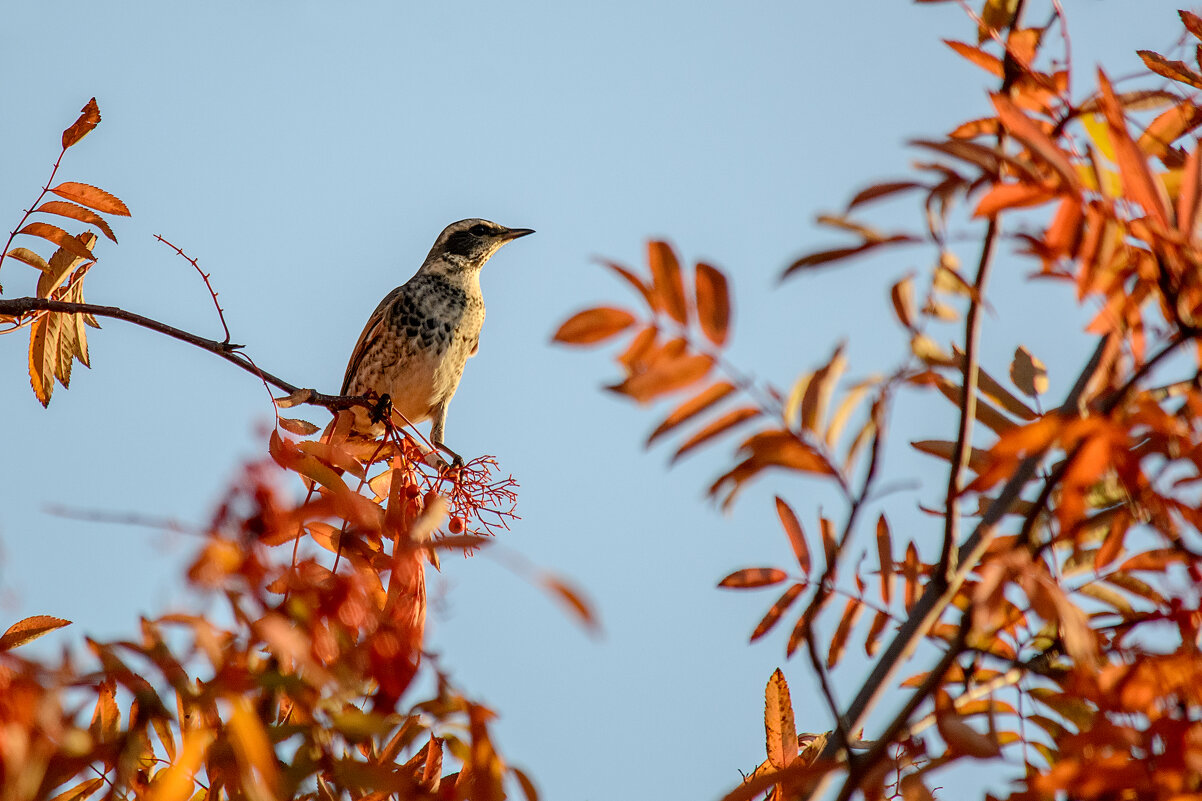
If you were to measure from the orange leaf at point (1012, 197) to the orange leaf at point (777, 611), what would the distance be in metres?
0.77

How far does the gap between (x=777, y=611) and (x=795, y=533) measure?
0.14 meters

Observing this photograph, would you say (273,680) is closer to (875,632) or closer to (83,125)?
(875,632)

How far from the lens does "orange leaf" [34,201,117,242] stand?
2.91 metres

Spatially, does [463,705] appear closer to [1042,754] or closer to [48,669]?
[48,669]

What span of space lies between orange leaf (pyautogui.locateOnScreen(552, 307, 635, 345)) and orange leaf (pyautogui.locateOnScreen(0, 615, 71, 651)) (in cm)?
139

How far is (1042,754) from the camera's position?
194cm

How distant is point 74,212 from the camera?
115 inches

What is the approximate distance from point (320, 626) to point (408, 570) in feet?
1.42

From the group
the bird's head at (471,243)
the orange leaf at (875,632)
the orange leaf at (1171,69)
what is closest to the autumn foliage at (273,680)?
the orange leaf at (875,632)

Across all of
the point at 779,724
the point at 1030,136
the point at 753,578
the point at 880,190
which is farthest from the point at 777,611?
the point at 1030,136

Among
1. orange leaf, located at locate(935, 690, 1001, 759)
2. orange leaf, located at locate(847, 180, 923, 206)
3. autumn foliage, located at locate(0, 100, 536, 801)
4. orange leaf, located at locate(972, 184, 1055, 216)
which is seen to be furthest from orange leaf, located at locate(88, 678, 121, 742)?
orange leaf, located at locate(972, 184, 1055, 216)

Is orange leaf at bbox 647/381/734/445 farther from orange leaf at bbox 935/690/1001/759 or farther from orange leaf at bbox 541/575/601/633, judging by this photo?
orange leaf at bbox 935/690/1001/759

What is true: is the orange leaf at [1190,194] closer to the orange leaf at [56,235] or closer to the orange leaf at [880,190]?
the orange leaf at [880,190]

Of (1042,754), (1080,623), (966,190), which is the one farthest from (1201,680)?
(966,190)
